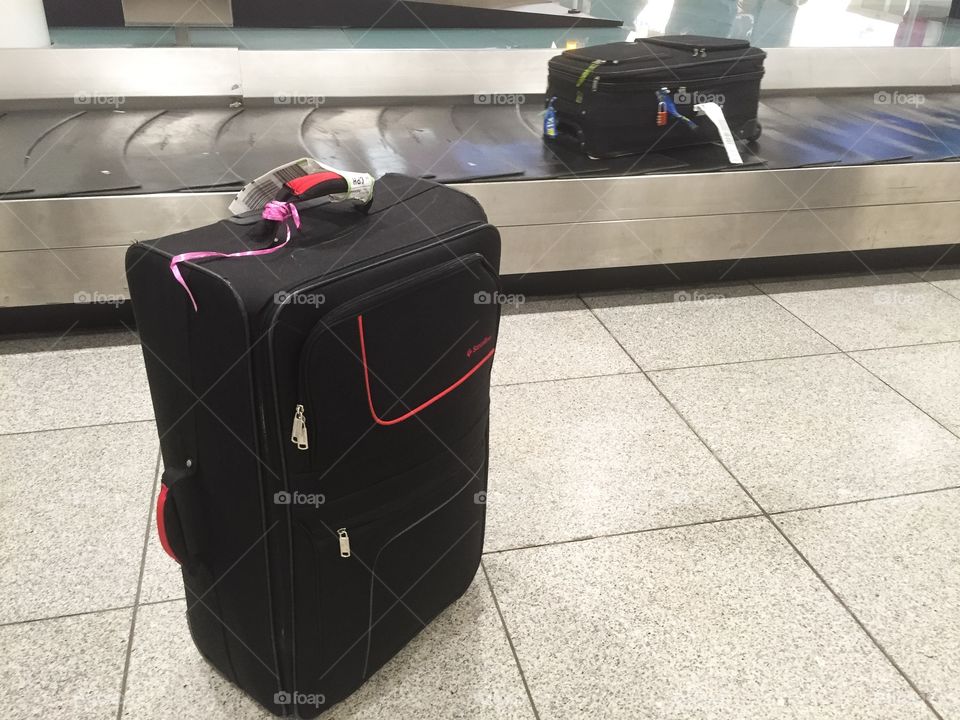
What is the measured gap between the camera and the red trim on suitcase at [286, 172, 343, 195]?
935 millimetres

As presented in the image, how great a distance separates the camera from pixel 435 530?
1141 mm

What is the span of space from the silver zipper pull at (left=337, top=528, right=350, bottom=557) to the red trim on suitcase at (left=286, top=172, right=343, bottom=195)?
16.7 inches

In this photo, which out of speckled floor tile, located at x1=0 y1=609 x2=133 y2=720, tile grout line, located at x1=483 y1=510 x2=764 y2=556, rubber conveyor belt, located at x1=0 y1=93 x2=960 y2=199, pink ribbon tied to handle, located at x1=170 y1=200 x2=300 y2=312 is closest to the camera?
pink ribbon tied to handle, located at x1=170 y1=200 x2=300 y2=312

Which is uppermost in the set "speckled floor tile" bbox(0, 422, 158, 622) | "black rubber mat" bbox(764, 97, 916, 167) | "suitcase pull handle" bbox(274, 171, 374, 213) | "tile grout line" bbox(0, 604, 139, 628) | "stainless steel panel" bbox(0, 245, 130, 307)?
"suitcase pull handle" bbox(274, 171, 374, 213)

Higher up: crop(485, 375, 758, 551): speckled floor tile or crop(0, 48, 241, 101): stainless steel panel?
crop(0, 48, 241, 101): stainless steel panel

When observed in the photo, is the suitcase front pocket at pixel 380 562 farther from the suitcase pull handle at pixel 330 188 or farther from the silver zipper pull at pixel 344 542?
the suitcase pull handle at pixel 330 188

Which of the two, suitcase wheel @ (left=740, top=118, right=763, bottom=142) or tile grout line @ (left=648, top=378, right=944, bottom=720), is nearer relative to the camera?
tile grout line @ (left=648, top=378, right=944, bottom=720)

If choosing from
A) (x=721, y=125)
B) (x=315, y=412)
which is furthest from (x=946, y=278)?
(x=315, y=412)

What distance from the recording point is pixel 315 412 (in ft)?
2.87

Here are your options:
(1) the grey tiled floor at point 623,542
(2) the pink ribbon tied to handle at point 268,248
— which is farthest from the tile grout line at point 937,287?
(2) the pink ribbon tied to handle at point 268,248

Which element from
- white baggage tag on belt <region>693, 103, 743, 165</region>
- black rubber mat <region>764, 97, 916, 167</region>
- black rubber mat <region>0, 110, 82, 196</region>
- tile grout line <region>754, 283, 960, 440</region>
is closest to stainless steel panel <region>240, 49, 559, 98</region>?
black rubber mat <region>0, 110, 82, 196</region>

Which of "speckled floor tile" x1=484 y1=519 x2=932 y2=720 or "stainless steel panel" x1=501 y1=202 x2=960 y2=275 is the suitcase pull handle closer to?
"speckled floor tile" x1=484 y1=519 x2=932 y2=720

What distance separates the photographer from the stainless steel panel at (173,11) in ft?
8.66

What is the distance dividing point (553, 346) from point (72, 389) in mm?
1217
